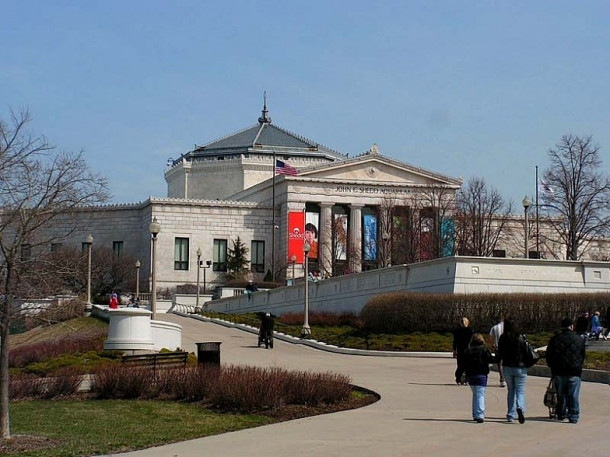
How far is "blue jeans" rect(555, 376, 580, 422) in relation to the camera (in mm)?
17094

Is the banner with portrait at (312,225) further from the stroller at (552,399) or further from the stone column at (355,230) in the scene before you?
the stroller at (552,399)

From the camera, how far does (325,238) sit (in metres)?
100

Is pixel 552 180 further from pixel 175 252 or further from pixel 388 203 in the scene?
pixel 175 252

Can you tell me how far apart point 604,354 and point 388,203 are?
69.3 metres

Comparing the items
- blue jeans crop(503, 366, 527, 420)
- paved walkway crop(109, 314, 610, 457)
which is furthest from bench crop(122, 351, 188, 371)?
blue jeans crop(503, 366, 527, 420)

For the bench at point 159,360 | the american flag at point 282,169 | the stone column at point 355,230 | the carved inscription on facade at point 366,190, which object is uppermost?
the american flag at point 282,169

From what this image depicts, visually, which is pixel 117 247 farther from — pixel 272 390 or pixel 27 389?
pixel 272 390

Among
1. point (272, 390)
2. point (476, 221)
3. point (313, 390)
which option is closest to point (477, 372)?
point (313, 390)

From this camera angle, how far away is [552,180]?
208 ft

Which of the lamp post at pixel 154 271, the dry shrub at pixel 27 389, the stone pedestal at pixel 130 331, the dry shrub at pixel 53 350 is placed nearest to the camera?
the dry shrub at pixel 27 389

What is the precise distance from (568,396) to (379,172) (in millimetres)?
87185

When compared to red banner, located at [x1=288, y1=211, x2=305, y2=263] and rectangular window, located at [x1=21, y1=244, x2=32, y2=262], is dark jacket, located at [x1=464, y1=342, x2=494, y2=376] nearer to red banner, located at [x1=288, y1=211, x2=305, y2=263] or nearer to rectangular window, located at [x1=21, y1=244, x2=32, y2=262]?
rectangular window, located at [x1=21, y1=244, x2=32, y2=262]

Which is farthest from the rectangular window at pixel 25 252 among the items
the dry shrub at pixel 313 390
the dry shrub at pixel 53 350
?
the dry shrub at pixel 53 350

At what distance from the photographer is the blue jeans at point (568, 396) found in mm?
17094
